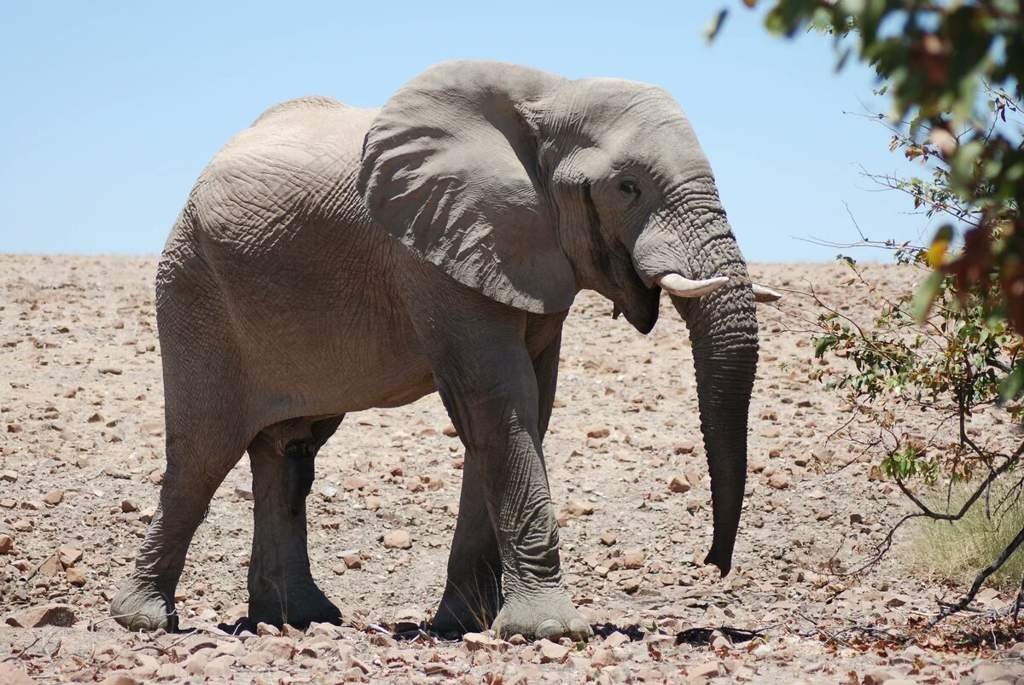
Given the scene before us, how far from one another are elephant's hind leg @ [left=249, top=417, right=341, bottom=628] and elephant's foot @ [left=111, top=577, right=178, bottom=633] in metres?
0.56

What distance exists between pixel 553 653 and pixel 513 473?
100 cm

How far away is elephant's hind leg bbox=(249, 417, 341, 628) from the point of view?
332 inches

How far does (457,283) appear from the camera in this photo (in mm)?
6816

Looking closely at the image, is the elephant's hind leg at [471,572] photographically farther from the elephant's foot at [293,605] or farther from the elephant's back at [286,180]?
the elephant's back at [286,180]

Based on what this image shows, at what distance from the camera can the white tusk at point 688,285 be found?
19.5 ft

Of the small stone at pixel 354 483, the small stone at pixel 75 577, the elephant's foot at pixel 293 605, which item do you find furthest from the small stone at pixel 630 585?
the small stone at pixel 75 577

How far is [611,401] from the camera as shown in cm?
1380

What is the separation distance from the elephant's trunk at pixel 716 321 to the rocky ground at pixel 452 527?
62cm

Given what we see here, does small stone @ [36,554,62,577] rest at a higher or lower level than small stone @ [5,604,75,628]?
lower

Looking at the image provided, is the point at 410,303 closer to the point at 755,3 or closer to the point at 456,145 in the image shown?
the point at 456,145

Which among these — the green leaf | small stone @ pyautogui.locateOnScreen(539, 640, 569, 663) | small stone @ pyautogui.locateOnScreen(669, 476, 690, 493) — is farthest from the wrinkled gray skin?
small stone @ pyautogui.locateOnScreen(669, 476, 690, 493)

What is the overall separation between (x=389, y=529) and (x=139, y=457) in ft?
7.69

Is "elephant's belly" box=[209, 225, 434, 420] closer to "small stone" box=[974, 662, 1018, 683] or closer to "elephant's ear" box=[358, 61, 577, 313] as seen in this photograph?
"elephant's ear" box=[358, 61, 577, 313]

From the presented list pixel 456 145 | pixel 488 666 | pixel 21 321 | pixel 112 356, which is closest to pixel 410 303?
pixel 456 145
